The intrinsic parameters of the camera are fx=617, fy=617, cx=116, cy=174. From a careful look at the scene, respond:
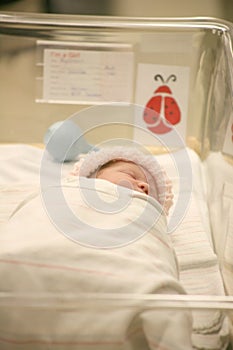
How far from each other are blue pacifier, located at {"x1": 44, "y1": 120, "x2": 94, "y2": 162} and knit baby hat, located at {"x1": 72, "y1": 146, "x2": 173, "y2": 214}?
0.19m

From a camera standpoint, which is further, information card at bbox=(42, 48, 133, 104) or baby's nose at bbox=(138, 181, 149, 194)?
information card at bbox=(42, 48, 133, 104)

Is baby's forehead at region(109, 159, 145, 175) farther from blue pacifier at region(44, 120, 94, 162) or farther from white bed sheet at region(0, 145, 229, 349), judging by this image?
blue pacifier at region(44, 120, 94, 162)

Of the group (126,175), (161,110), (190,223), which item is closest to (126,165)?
(126,175)

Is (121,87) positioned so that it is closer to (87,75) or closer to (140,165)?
(87,75)

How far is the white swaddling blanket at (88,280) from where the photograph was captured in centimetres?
52

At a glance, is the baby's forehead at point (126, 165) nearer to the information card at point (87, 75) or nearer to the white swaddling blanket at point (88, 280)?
the white swaddling blanket at point (88, 280)

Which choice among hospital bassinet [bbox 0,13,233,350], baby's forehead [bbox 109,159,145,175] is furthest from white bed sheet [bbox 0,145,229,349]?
baby's forehead [bbox 109,159,145,175]

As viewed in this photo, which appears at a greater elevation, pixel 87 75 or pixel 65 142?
pixel 87 75

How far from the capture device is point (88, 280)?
57 cm

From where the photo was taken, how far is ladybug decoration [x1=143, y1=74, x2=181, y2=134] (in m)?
1.19

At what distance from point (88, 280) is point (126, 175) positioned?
1.06 feet

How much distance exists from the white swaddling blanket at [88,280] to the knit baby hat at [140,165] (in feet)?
0.70

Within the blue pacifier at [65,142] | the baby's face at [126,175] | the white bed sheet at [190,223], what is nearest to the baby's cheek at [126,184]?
the baby's face at [126,175]

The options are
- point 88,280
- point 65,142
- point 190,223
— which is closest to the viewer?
point 88,280
